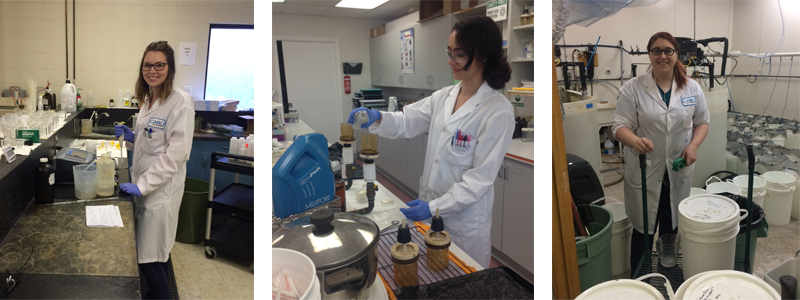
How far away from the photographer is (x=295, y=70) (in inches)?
69.1

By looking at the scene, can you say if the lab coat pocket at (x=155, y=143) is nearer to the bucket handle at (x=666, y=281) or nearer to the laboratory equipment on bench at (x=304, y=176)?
the laboratory equipment on bench at (x=304, y=176)

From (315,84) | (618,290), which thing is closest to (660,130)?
(618,290)

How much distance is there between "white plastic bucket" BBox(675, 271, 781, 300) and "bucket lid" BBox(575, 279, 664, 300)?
6.1 inches

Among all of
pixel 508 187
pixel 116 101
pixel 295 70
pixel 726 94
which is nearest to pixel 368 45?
pixel 295 70

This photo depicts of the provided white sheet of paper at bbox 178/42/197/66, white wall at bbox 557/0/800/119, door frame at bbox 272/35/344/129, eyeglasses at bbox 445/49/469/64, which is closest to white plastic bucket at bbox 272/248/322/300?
door frame at bbox 272/35/344/129

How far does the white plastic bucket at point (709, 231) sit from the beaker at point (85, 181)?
237cm

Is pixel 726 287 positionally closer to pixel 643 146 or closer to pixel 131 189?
pixel 643 146

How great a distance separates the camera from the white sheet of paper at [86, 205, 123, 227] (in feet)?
5.89

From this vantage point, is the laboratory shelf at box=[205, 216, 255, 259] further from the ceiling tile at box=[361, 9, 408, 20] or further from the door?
the ceiling tile at box=[361, 9, 408, 20]

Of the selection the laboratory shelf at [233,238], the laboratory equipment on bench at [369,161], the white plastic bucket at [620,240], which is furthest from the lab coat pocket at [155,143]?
the white plastic bucket at [620,240]

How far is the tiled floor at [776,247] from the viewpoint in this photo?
6.75 feet

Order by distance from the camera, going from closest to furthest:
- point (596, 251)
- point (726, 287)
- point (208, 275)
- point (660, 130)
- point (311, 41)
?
point (311, 41)
point (208, 275)
point (726, 287)
point (660, 130)
point (596, 251)

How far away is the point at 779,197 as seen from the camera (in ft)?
6.74

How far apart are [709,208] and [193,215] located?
211 centimetres
